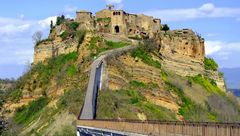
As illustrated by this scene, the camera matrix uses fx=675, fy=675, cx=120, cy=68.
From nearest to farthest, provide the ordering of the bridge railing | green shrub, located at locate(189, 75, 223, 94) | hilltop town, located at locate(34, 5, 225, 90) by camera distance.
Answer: the bridge railing → green shrub, located at locate(189, 75, 223, 94) → hilltop town, located at locate(34, 5, 225, 90)

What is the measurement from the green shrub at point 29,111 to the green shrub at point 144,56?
15.7 metres

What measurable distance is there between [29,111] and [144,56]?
66.2 ft

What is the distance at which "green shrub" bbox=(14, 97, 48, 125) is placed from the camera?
338 feet

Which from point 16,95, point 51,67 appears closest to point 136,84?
point 51,67

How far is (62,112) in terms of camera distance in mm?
86312

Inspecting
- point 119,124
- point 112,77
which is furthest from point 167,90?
point 119,124

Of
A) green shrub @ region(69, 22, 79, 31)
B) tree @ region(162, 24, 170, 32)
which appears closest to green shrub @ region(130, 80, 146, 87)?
green shrub @ region(69, 22, 79, 31)

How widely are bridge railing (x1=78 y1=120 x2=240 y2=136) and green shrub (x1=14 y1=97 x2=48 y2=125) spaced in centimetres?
5513

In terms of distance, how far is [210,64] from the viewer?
120 metres

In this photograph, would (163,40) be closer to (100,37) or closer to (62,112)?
(100,37)

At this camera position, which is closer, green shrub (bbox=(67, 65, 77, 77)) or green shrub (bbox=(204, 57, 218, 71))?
green shrub (bbox=(67, 65, 77, 77))

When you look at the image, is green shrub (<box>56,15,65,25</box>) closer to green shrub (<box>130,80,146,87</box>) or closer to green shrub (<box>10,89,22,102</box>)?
green shrub (<box>10,89,22,102</box>)

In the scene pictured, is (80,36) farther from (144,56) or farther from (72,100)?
(72,100)

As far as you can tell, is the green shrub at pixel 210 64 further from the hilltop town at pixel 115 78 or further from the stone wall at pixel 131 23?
the stone wall at pixel 131 23
